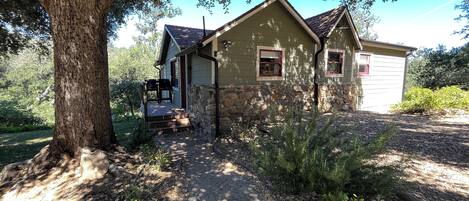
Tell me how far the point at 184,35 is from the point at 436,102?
10.7 m

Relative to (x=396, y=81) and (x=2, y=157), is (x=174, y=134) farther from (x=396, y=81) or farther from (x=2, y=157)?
(x=396, y=81)

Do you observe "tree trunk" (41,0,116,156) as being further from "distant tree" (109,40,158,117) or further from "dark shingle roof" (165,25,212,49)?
"distant tree" (109,40,158,117)

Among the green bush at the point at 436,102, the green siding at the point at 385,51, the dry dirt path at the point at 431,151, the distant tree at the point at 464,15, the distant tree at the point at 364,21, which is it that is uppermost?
the distant tree at the point at 364,21

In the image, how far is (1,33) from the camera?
8.09 metres

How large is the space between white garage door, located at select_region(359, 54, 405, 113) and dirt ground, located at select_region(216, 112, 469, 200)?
263 cm

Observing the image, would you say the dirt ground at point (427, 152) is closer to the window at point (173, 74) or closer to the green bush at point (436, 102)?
the green bush at point (436, 102)

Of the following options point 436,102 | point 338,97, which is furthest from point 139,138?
point 436,102

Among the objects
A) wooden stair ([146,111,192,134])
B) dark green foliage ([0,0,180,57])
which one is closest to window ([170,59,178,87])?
dark green foliage ([0,0,180,57])

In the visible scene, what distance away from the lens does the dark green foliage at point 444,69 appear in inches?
587

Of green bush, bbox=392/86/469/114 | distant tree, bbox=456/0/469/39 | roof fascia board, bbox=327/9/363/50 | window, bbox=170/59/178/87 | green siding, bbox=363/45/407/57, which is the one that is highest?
distant tree, bbox=456/0/469/39

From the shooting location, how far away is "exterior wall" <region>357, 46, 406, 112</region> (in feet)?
37.7

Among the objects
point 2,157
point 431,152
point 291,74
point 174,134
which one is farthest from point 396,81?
point 2,157

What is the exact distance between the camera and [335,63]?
10203 mm

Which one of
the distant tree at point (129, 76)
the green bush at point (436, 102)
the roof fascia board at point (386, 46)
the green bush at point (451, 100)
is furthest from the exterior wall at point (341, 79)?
the distant tree at point (129, 76)
